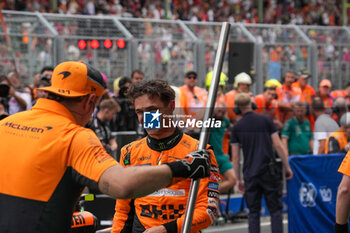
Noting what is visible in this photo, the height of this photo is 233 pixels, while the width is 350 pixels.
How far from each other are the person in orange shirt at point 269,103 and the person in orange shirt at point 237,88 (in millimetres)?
844

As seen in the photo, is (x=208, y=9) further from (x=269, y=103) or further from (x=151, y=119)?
(x=151, y=119)

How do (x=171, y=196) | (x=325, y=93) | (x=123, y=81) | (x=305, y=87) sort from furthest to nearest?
(x=305, y=87)
(x=325, y=93)
(x=123, y=81)
(x=171, y=196)

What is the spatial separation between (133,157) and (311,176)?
16.9ft

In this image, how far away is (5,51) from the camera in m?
11.5

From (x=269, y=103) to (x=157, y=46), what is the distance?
7.87ft

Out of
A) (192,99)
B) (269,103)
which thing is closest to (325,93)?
(269,103)

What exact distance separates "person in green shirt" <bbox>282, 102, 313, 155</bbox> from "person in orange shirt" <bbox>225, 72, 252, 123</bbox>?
0.88m

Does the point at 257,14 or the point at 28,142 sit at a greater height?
the point at 257,14

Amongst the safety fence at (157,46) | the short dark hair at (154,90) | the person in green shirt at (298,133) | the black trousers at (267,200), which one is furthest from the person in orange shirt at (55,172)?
the person in green shirt at (298,133)

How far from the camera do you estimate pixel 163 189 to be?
4.27 m

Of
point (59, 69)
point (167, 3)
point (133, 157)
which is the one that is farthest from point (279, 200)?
point (167, 3)

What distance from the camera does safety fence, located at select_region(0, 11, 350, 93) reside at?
39.1 ft

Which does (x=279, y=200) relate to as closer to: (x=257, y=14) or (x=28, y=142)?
(x=28, y=142)

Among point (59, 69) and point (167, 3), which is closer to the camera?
point (59, 69)
